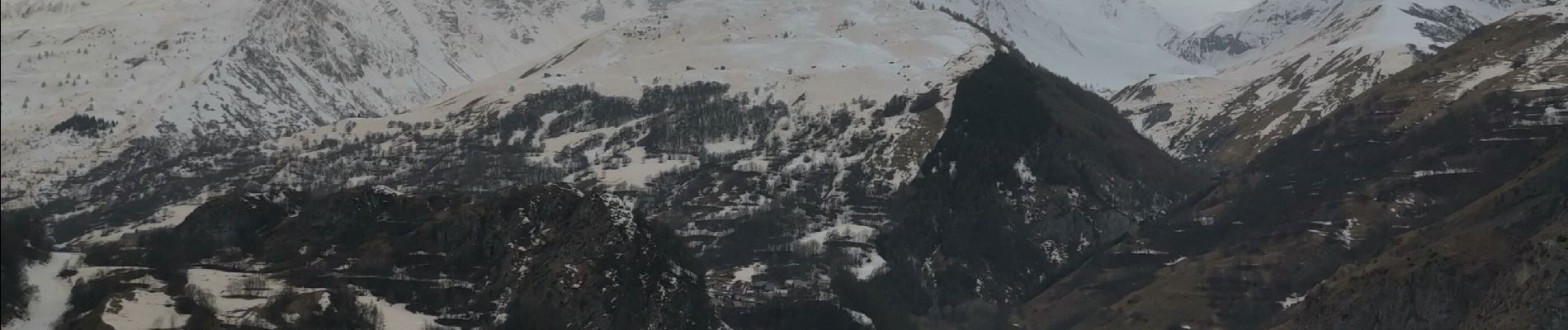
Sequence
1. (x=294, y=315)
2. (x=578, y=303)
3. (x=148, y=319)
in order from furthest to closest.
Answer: (x=578, y=303) < (x=294, y=315) < (x=148, y=319)

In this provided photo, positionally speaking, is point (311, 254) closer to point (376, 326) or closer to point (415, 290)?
point (415, 290)

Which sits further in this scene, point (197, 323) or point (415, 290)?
point (415, 290)

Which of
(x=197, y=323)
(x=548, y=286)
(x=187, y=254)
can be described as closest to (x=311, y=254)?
(x=187, y=254)

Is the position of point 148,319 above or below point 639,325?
above

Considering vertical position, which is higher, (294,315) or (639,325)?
(294,315)

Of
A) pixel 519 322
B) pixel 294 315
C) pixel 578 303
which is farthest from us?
pixel 578 303

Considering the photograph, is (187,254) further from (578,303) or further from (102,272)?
(578,303)

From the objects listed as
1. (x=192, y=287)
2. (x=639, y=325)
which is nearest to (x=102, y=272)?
(x=192, y=287)

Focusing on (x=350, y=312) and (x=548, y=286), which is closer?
(x=350, y=312)

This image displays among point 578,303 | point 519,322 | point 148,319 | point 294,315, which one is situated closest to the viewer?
point 148,319
